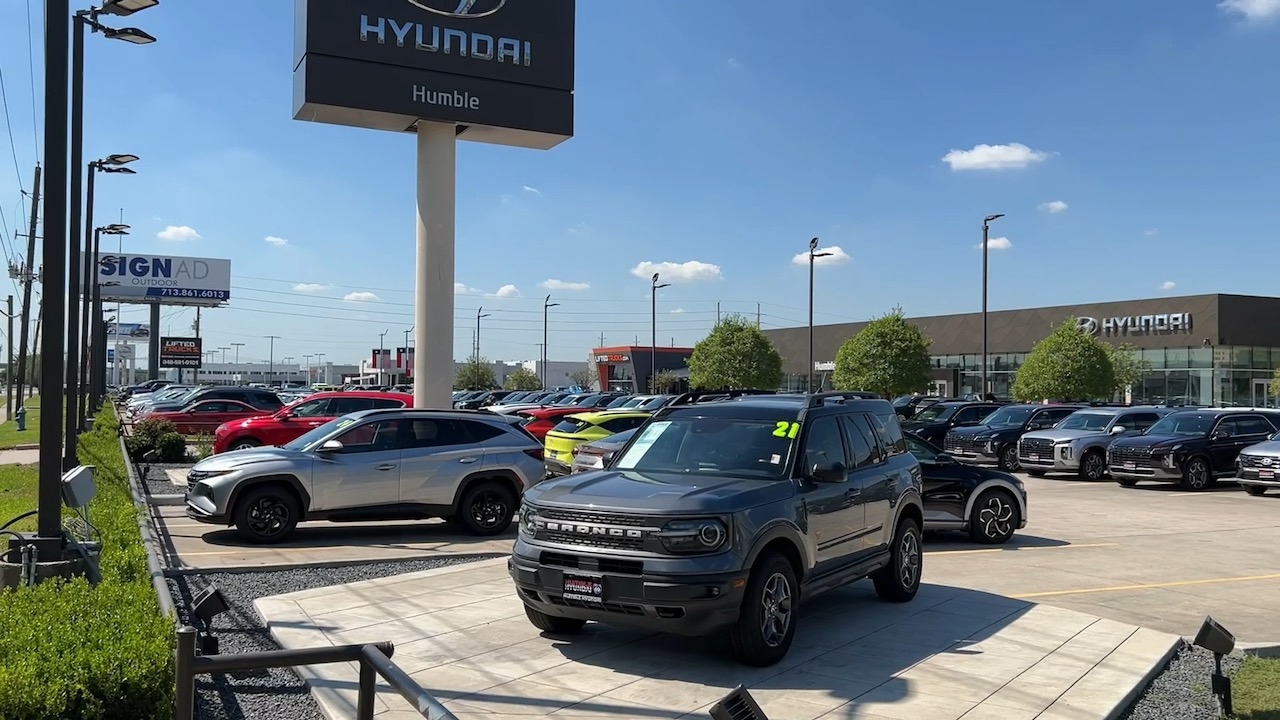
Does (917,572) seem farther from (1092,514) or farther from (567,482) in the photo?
(1092,514)

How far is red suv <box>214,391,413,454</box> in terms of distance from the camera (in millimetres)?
21297

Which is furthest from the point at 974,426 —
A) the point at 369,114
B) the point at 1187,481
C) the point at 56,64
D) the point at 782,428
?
the point at 56,64

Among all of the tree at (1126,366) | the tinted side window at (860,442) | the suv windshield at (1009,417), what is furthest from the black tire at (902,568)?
the tree at (1126,366)

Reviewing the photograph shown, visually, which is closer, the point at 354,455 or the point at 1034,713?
the point at 1034,713

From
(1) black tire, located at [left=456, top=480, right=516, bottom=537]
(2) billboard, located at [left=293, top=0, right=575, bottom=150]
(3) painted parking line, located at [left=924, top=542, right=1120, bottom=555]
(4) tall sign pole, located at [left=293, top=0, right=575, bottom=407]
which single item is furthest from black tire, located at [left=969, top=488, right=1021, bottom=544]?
(2) billboard, located at [left=293, top=0, right=575, bottom=150]

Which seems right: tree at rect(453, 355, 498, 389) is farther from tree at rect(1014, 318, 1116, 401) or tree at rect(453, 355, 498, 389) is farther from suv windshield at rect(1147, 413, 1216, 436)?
suv windshield at rect(1147, 413, 1216, 436)

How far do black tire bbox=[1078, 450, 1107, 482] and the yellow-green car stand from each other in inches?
459

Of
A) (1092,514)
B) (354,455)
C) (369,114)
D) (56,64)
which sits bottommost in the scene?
(1092,514)

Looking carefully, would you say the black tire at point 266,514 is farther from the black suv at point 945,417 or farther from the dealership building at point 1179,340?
the dealership building at point 1179,340

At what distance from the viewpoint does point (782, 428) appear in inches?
315

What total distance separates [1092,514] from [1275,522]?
2744 millimetres

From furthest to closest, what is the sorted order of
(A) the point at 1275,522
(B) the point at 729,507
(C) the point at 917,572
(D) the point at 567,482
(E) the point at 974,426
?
(E) the point at 974,426 < (A) the point at 1275,522 < (C) the point at 917,572 < (D) the point at 567,482 < (B) the point at 729,507

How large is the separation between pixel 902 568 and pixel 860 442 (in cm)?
130

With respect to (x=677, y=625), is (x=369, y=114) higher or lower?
higher
